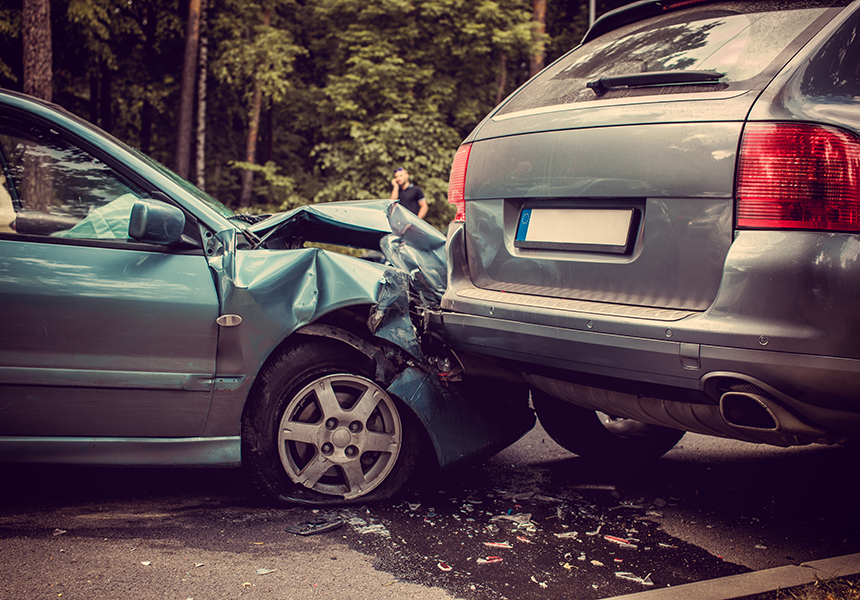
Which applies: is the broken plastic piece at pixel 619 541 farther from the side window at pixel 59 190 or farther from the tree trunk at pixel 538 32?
the tree trunk at pixel 538 32

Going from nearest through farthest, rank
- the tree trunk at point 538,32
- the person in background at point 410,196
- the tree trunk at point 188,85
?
the person in background at point 410,196 < the tree trunk at point 188,85 < the tree trunk at point 538,32

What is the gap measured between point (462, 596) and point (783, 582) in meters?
1.08

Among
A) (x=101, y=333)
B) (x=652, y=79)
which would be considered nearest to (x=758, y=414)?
(x=652, y=79)

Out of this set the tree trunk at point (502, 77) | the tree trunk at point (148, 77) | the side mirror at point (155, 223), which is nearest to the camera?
the side mirror at point (155, 223)

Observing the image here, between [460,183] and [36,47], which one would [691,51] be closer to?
[460,183]

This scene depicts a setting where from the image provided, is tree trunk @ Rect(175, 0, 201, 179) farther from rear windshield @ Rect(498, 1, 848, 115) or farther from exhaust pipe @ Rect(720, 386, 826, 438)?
exhaust pipe @ Rect(720, 386, 826, 438)

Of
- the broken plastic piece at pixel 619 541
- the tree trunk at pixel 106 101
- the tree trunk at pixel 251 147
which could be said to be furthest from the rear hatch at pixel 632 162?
the tree trunk at pixel 106 101

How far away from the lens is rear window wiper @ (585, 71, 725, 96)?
94.8 inches

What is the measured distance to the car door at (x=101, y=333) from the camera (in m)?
2.84

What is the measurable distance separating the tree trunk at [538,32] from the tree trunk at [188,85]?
8653mm

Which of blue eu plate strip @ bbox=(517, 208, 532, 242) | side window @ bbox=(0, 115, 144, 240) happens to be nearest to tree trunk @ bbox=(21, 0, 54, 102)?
side window @ bbox=(0, 115, 144, 240)

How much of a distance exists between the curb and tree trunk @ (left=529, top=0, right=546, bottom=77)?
17.8 metres

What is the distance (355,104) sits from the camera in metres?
18.7

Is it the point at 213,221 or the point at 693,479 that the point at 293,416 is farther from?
the point at 693,479
